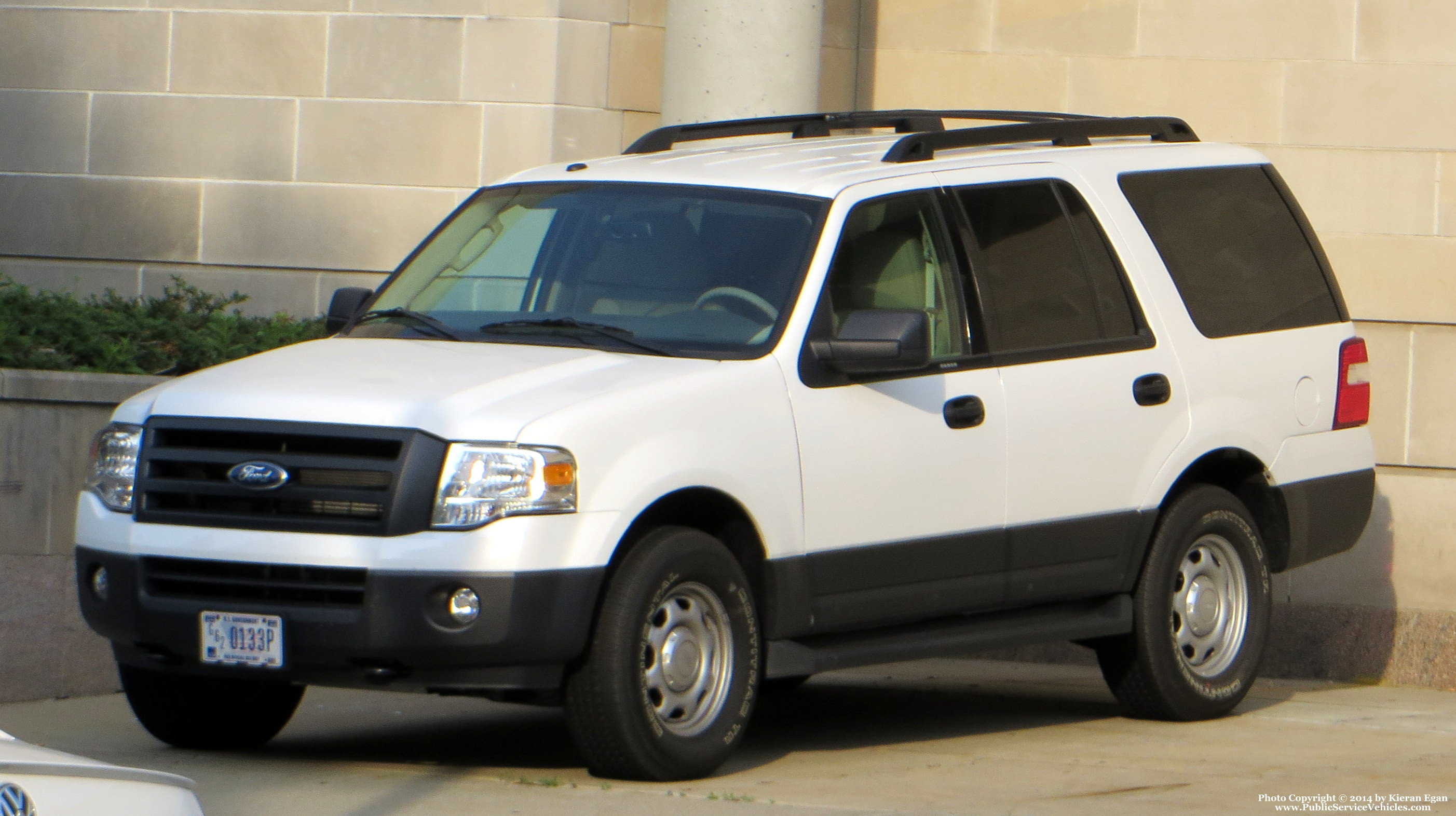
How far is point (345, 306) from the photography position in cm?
802

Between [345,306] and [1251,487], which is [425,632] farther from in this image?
[1251,487]

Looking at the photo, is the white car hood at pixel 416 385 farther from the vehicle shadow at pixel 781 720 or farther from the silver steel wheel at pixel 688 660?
the vehicle shadow at pixel 781 720

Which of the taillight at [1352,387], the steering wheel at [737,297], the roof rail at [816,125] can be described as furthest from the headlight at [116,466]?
the taillight at [1352,387]

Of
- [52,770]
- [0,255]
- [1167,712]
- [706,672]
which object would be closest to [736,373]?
[706,672]

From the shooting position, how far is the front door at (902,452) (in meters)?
7.33

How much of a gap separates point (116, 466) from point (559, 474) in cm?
153

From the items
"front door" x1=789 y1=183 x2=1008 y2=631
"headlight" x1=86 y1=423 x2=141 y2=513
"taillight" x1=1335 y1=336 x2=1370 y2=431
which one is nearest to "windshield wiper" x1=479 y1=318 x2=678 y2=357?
"front door" x1=789 y1=183 x2=1008 y2=631

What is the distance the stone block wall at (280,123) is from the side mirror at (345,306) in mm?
3988

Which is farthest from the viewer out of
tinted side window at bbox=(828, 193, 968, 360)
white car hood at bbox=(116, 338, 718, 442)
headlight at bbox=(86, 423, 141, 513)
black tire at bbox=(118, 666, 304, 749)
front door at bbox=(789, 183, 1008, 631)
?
tinted side window at bbox=(828, 193, 968, 360)

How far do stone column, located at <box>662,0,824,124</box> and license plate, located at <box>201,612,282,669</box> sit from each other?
557cm

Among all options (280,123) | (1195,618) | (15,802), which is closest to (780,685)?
(1195,618)

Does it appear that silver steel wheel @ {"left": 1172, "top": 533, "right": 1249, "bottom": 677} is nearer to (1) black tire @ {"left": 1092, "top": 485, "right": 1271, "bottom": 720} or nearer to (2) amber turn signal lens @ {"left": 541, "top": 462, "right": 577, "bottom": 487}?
(1) black tire @ {"left": 1092, "top": 485, "right": 1271, "bottom": 720}

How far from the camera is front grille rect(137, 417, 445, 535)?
6.46 metres

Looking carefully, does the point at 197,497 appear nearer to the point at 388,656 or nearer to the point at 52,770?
the point at 388,656
